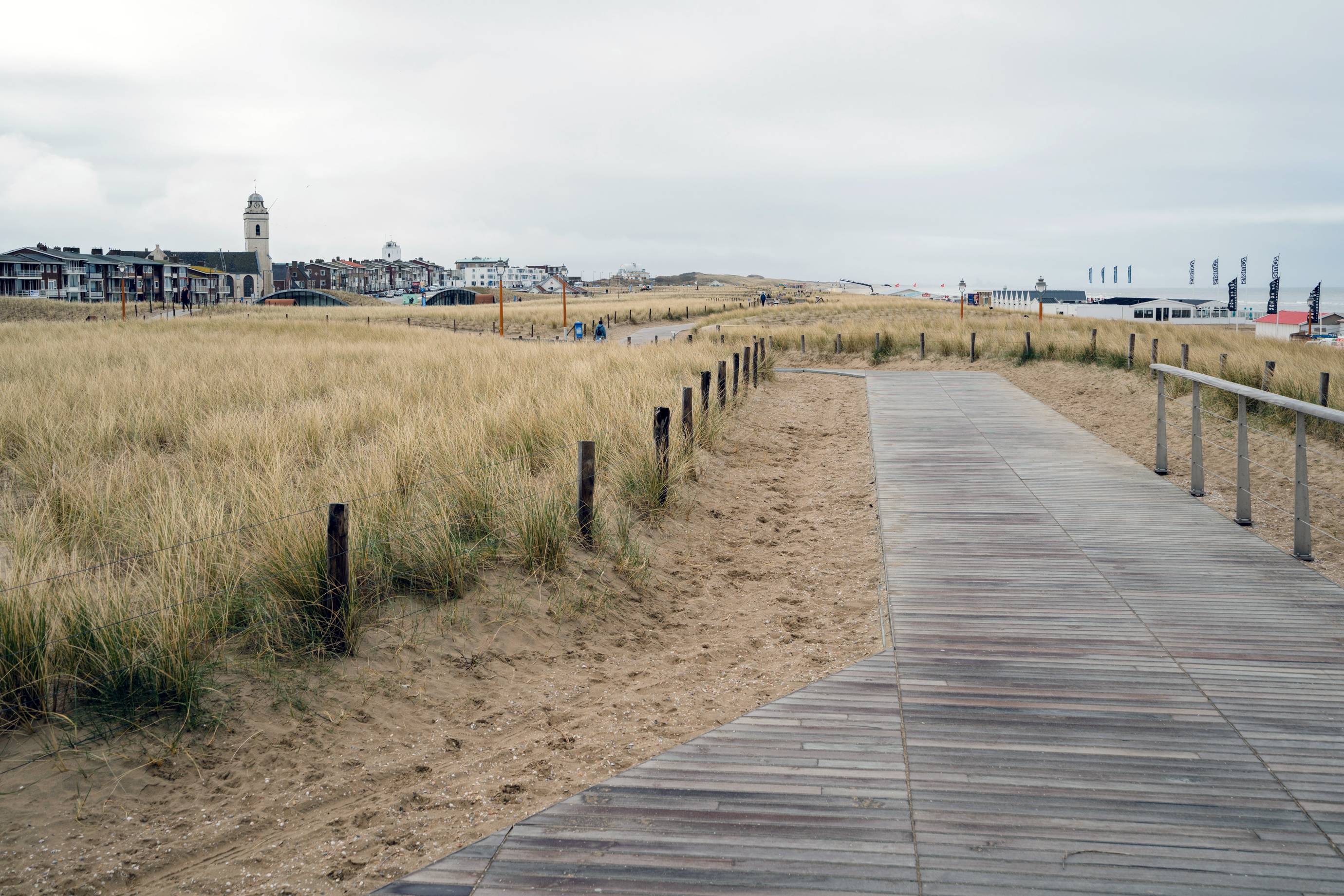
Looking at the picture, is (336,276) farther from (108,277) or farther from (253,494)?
(253,494)

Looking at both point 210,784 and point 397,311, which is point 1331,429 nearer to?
point 210,784

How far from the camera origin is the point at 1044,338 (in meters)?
26.1

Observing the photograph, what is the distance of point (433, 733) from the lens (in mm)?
4344

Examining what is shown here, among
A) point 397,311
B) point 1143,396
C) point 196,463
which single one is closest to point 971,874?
point 196,463

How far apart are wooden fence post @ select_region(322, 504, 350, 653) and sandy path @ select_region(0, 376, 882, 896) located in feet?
0.57

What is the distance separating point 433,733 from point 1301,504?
6282 mm

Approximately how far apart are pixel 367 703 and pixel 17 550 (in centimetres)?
225

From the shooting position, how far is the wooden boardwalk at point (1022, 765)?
2982mm

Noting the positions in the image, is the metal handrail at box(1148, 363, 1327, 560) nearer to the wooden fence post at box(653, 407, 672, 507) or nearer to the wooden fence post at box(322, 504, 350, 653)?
the wooden fence post at box(653, 407, 672, 507)

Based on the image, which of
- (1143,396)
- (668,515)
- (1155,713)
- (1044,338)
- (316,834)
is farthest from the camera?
(1044,338)

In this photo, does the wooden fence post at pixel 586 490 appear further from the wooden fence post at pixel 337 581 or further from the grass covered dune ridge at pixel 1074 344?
the grass covered dune ridge at pixel 1074 344

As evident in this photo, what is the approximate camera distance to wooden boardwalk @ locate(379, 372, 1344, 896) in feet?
9.78

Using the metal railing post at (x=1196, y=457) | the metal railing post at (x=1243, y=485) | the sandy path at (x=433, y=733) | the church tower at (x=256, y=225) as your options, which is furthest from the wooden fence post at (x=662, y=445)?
the church tower at (x=256, y=225)

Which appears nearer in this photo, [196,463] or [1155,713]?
[1155,713]
